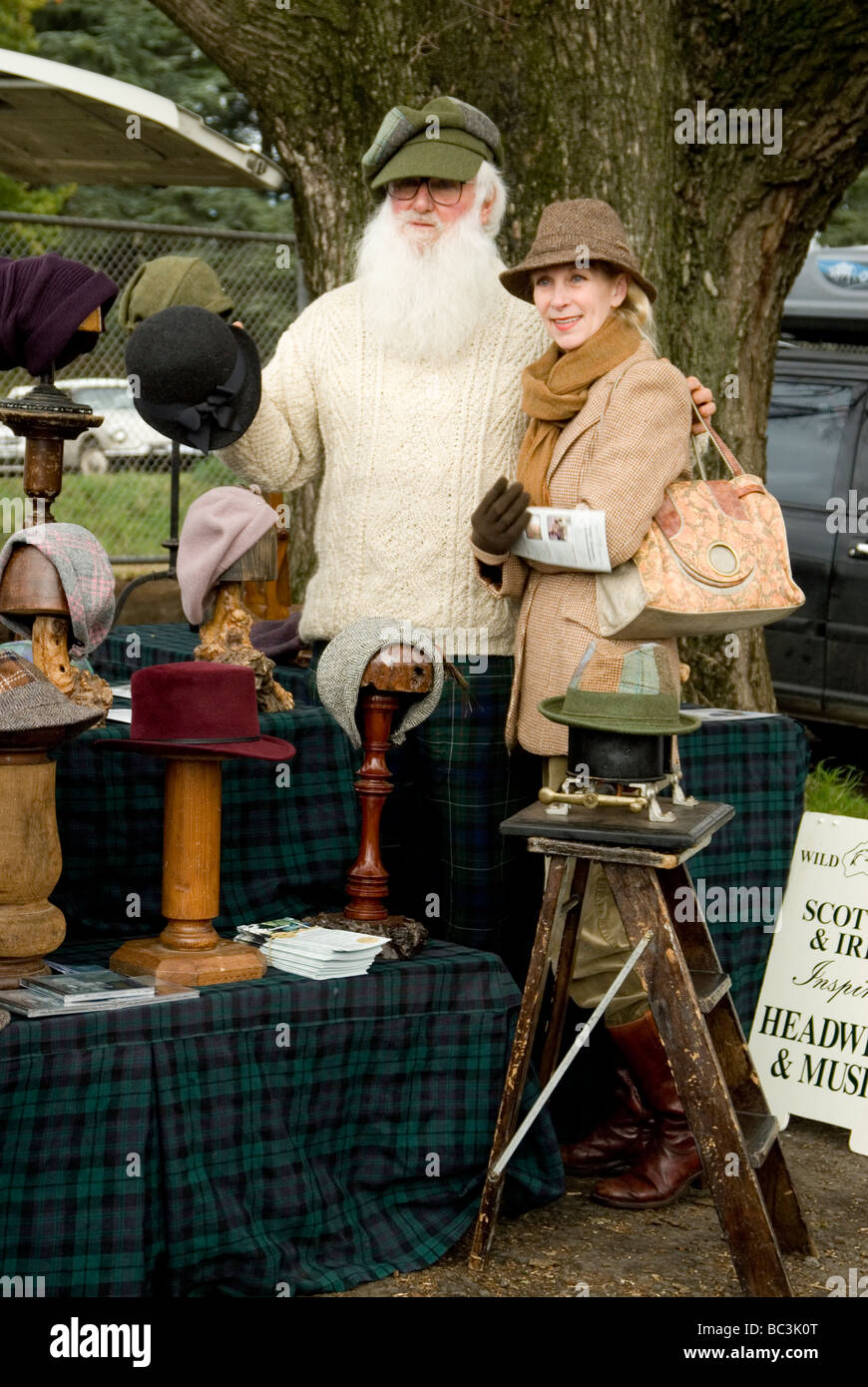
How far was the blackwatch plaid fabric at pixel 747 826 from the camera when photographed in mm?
4082

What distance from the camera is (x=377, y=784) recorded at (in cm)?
331

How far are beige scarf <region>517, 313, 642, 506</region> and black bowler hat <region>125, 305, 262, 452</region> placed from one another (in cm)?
56

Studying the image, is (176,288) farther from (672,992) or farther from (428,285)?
(672,992)

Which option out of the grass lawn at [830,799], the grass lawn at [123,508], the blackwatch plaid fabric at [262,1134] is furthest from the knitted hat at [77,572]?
the grass lawn at [123,508]

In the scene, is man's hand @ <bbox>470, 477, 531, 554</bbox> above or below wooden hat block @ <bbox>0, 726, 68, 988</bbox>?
above

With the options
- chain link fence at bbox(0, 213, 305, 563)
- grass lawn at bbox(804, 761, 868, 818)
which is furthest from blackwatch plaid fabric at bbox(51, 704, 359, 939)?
chain link fence at bbox(0, 213, 305, 563)

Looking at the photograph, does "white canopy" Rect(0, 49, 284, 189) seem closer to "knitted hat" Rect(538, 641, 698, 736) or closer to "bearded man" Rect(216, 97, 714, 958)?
"bearded man" Rect(216, 97, 714, 958)

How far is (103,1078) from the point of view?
2877 mm

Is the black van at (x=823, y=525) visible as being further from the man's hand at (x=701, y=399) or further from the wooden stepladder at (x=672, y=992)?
the wooden stepladder at (x=672, y=992)

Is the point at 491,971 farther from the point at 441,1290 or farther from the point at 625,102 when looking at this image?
the point at 625,102

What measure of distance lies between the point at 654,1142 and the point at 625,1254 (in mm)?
351

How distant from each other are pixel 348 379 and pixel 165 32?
53.8 ft

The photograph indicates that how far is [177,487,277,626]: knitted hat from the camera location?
11.7ft
